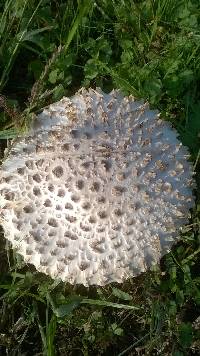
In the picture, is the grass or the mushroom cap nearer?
the mushroom cap

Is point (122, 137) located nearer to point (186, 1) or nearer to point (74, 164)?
point (74, 164)

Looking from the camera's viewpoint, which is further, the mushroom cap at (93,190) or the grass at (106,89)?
the grass at (106,89)

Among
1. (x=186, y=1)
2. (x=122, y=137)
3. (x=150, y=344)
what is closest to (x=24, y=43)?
(x=186, y=1)

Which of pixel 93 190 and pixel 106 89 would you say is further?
pixel 106 89

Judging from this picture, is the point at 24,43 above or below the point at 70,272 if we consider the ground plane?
above

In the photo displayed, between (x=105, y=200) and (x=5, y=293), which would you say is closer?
(x=105, y=200)
